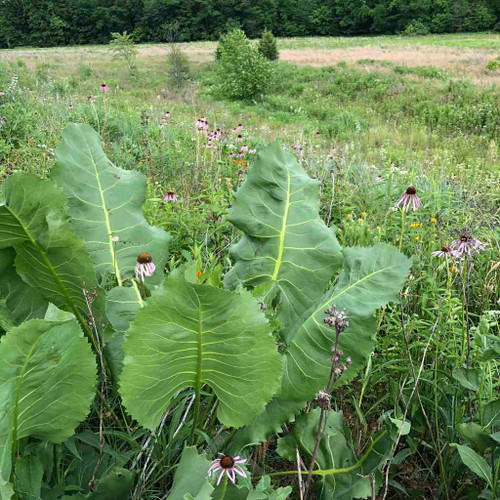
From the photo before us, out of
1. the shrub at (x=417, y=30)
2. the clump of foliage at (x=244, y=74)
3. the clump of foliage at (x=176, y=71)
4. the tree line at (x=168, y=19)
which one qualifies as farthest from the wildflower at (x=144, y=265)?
the tree line at (x=168, y=19)

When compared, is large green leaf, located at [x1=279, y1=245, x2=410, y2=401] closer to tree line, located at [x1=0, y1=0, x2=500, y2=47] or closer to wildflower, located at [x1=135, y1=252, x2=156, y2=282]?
wildflower, located at [x1=135, y1=252, x2=156, y2=282]

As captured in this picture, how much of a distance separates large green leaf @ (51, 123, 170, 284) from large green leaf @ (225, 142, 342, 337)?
0.90ft

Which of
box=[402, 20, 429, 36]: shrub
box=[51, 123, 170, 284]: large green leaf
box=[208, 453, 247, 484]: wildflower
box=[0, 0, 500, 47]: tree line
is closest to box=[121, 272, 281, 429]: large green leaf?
box=[208, 453, 247, 484]: wildflower

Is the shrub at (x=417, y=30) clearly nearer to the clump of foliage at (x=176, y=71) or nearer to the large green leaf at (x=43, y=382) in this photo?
the clump of foliage at (x=176, y=71)

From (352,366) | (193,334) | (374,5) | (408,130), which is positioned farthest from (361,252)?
(374,5)

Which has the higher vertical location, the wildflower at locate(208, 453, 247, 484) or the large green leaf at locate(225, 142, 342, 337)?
the large green leaf at locate(225, 142, 342, 337)

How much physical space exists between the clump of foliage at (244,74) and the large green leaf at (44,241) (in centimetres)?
1990

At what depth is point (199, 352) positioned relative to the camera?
97 centimetres

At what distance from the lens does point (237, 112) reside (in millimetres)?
16781

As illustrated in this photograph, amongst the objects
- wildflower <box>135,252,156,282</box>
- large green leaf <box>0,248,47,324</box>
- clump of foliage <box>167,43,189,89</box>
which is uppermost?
wildflower <box>135,252,156,282</box>

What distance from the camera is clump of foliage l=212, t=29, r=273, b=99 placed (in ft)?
65.6

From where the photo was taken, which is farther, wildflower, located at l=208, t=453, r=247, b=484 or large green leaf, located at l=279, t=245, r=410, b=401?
large green leaf, located at l=279, t=245, r=410, b=401

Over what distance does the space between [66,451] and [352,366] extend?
0.73 meters

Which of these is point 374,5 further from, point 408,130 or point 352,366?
point 352,366
